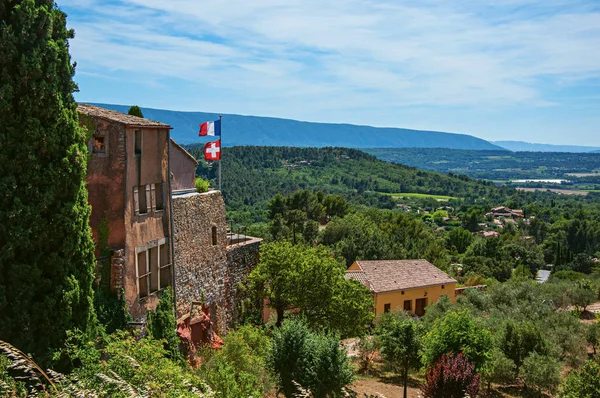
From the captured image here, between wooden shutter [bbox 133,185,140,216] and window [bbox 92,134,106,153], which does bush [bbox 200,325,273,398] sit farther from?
window [bbox 92,134,106,153]

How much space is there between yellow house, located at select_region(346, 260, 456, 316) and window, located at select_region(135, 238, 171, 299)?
944 inches

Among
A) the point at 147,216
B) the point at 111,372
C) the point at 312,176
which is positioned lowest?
the point at 312,176

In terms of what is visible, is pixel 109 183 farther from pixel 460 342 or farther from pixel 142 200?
pixel 460 342

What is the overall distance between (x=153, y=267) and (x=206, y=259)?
421 centimetres

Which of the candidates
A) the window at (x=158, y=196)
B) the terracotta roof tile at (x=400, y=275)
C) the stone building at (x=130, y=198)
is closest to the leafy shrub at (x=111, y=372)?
the stone building at (x=130, y=198)

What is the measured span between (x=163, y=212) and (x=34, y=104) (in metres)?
6.27

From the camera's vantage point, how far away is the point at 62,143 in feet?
39.5

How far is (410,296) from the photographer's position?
137 feet

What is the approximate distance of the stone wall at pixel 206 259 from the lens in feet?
60.6

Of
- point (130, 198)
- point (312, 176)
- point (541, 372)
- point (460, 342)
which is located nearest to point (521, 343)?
point (541, 372)

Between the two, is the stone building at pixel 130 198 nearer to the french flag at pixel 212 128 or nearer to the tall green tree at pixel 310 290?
the french flag at pixel 212 128

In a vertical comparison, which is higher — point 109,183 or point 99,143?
point 99,143

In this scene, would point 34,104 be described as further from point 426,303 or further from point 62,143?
point 426,303

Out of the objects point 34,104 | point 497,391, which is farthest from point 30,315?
point 497,391
